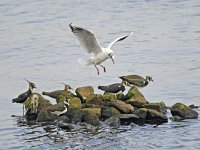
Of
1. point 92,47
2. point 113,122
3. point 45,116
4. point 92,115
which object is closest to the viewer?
point 113,122

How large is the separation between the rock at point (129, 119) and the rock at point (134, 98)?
707 mm

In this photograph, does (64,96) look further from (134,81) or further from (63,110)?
(134,81)

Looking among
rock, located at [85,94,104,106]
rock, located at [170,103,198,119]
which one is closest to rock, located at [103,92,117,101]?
rock, located at [85,94,104,106]

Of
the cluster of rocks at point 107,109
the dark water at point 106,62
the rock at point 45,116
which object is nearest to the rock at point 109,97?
the cluster of rocks at point 107,109

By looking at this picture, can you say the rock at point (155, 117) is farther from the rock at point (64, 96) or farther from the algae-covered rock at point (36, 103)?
the algae-covered rock at point (36, 103)

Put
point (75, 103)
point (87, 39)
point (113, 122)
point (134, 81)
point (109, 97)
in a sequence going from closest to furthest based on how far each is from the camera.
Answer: point (113, 122)
point (75, 103)
point (109, 97)
point (87, 39)
point (134, 81)

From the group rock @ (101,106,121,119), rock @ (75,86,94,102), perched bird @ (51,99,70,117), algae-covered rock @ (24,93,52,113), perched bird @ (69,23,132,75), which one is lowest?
rock @ (101,106,121,119)

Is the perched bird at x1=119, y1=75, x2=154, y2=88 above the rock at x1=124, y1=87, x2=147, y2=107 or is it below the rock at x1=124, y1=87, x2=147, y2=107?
above

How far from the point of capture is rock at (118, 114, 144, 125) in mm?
20589

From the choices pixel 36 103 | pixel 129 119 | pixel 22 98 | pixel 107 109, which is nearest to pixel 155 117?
pixel 129 119

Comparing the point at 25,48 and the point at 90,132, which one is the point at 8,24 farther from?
the point at 90,132

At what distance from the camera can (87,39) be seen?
21.8 m

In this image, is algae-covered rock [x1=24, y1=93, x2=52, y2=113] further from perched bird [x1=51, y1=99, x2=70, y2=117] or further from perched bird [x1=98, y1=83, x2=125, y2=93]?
perched bird [x1=98, y1=83, x2=125, y2=93]

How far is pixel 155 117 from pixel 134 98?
120 cm
